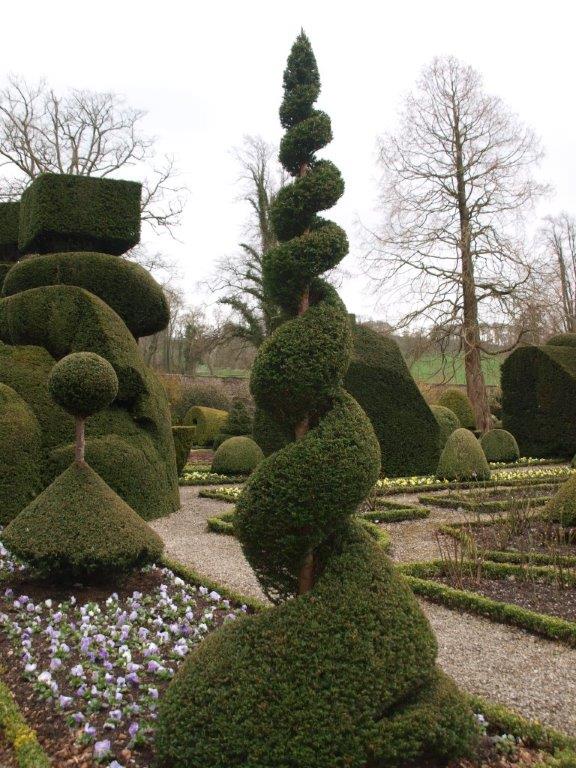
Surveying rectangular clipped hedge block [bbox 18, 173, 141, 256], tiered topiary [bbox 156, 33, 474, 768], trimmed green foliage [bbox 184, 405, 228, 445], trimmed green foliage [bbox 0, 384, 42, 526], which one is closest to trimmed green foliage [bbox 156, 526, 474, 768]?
tiered topiary [bbox 156, 33, 474, 768]

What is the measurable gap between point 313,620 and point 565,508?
612cm

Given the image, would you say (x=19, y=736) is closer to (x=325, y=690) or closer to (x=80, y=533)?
(x=325, y=690)

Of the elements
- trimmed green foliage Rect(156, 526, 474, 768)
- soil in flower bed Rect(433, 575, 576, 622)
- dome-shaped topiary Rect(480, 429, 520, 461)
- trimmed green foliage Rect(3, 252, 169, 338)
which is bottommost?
soil in flower bed Rect(433, 575, 576, 622)

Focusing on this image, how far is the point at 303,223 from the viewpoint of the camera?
3625mm

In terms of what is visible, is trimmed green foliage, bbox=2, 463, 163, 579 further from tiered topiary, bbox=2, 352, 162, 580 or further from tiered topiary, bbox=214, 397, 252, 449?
tiered topiary, bbox=214, 397, 252, 449

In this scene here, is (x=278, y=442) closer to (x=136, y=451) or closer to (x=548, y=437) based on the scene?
(x=136, y=451)

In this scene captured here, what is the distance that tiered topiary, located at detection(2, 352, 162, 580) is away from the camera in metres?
5.38

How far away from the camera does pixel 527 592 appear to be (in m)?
5.78

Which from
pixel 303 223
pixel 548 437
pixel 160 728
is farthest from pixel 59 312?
pixel 548 437

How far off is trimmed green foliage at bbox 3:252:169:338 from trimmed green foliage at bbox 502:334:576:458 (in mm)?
11830

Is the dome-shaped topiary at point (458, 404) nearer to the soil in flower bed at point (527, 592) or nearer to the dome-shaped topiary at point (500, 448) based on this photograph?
the dome-shaped topiary at point (500, 448)

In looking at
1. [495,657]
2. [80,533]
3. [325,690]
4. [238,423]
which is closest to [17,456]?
[80,533]

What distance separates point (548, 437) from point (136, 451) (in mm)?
13147

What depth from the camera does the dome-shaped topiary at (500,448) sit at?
1745 centimetres
